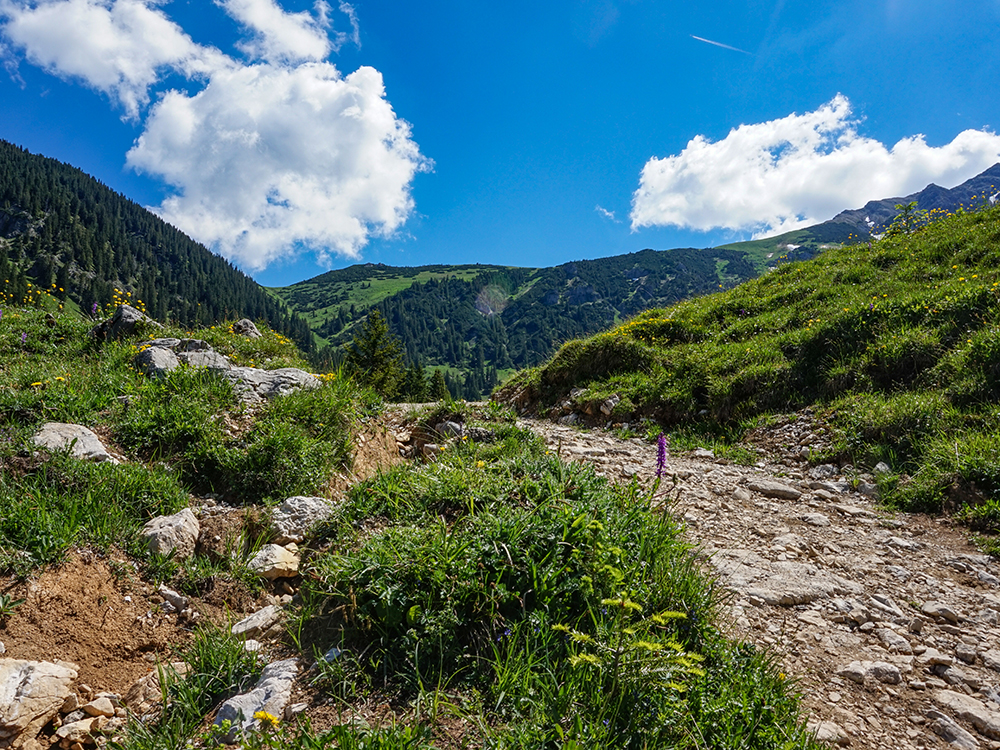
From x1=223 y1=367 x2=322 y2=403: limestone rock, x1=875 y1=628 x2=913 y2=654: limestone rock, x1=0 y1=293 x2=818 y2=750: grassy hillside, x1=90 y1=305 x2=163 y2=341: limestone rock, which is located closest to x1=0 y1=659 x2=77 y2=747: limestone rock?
x1=0 y1=293 x2=818 y2=750: grassy hillside

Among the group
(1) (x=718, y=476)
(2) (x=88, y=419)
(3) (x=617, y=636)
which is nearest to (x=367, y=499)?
(3) (x=617, y=636)

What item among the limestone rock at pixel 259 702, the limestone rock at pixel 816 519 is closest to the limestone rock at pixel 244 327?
the limestone rock at pixel 259 702

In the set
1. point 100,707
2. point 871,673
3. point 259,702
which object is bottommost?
point 871,673

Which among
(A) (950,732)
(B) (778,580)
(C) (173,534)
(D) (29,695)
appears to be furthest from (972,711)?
(C) (173,534)

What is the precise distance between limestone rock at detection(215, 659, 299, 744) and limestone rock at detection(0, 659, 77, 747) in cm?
92

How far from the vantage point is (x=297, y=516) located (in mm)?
4465

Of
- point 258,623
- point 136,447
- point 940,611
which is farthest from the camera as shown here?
point 136,447

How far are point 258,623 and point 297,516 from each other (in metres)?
1.29

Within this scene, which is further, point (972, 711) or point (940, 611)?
point (940, 611)

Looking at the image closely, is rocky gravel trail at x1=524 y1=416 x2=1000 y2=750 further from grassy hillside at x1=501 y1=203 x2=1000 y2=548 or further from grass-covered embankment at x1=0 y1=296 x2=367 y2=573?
grass-covered embankment at x1=0 y1=296 x2=367 y2=573

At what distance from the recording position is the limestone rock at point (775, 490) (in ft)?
19.5

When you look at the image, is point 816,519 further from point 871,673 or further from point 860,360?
point 860,360

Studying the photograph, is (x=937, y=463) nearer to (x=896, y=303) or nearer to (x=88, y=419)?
(x=896, y=303)

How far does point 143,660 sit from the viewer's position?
3131 mm
